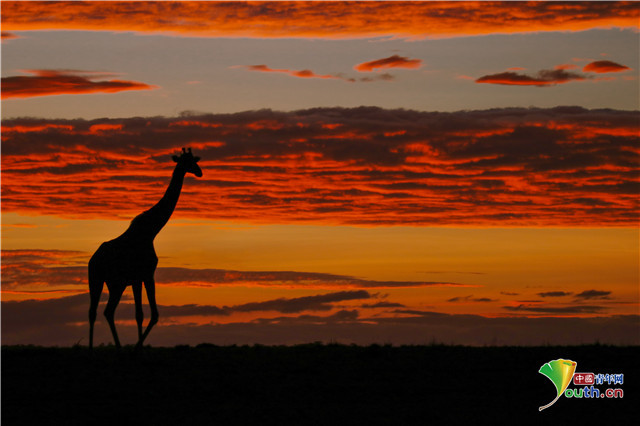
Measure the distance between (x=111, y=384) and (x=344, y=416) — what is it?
6719mm

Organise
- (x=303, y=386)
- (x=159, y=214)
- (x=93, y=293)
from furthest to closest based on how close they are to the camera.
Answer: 1. (x=93, y=293)
2. (x=159, y=214)
3. (x=303, y=386)

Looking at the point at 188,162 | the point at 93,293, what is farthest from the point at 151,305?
the point at 188,162

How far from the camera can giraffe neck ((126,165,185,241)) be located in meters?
27.8

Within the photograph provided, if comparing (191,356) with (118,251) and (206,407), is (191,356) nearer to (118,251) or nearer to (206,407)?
(118,251)

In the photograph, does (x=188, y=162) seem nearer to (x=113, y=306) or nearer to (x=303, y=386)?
(x=113, y=306)

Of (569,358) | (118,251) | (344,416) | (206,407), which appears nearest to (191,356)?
(118,251)

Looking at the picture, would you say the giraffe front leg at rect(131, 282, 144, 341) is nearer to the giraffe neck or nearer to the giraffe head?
the giraffe neck

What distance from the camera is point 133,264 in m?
27.2

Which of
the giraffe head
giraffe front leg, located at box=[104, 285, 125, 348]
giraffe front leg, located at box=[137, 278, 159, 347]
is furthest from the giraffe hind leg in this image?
the giraffe head

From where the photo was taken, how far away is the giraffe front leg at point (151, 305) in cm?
2744

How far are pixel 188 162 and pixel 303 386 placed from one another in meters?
9.38

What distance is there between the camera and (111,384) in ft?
76.9

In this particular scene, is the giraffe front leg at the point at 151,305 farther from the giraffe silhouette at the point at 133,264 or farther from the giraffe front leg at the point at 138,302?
the giraffe front leg at the point at 138,302

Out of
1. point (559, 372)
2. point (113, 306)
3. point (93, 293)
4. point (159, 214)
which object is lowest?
point (559, 372)
